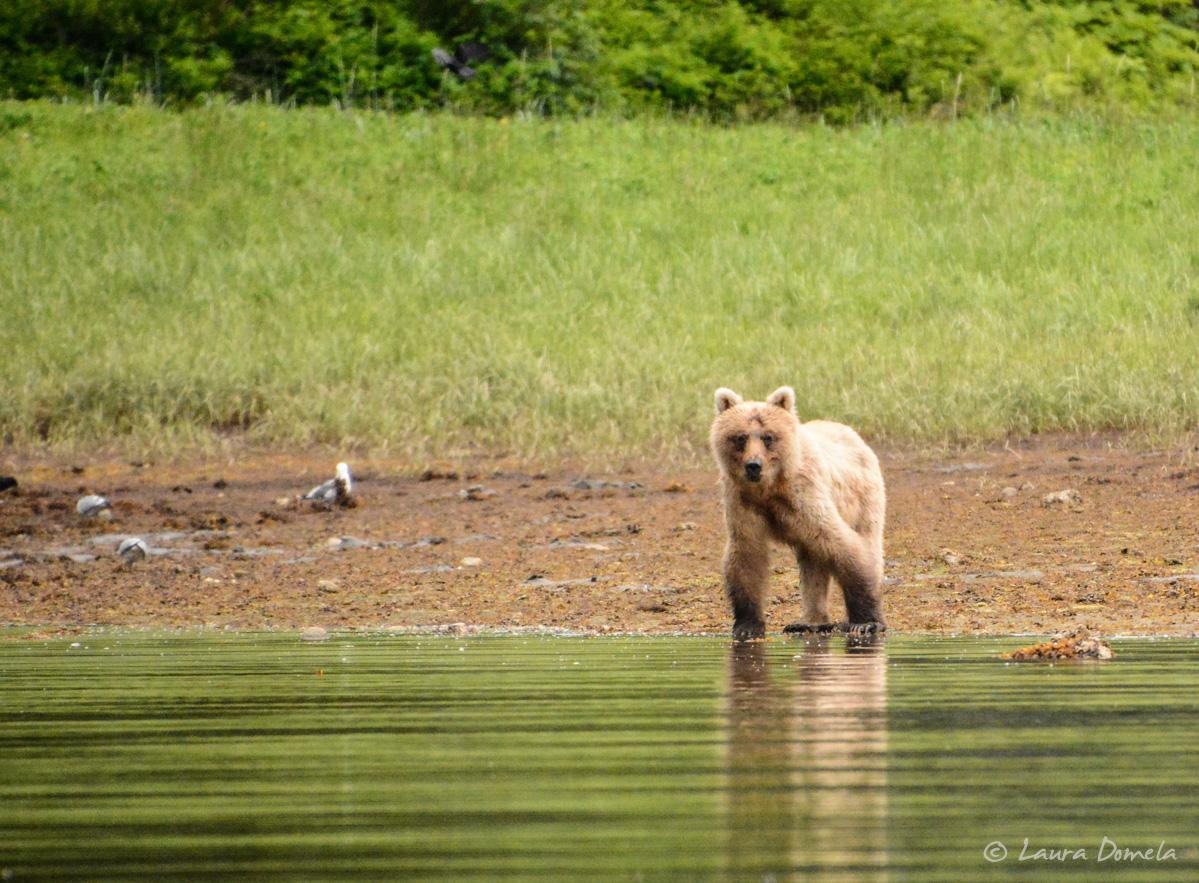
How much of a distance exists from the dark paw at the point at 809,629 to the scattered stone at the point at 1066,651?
4.78 ft

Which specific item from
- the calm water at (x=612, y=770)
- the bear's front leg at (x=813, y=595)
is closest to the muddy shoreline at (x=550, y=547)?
the bear's front leg at (x=813, y=595)

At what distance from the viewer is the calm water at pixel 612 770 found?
3.08 metres

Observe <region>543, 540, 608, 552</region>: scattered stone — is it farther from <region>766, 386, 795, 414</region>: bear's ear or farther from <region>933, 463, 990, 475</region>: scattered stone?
<region>933, 463, 990, 475</region>: scattered stone

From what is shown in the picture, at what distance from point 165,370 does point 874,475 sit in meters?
8.77

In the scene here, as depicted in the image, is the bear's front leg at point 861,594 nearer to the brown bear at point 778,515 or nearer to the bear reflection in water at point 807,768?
the brown bear at point 778,515

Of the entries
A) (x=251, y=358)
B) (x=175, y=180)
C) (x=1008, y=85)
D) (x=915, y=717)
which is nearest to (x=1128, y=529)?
(x=915, y=717)

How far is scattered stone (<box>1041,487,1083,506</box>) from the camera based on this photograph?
11102mm

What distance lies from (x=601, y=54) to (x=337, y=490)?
54.0 ft

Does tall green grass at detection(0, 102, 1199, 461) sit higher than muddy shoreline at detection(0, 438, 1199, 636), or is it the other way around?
tall green grass at detection(0, 102, 1199, 461)

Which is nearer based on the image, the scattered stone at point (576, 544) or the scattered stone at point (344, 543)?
the scattered stone at point (576, 544)

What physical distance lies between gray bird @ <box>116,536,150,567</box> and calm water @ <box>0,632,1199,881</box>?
4.25m

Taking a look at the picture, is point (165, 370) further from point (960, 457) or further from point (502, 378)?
point (960, 457)

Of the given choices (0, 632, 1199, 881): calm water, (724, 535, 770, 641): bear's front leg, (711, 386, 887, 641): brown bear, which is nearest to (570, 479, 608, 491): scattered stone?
(711, 386, 887, 641): brown bear

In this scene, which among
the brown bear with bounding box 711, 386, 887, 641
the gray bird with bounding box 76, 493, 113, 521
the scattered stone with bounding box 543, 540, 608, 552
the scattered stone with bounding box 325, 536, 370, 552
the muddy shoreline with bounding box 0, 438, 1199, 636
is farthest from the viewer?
the gray bird with bounding box 76, 493, 113, 521
